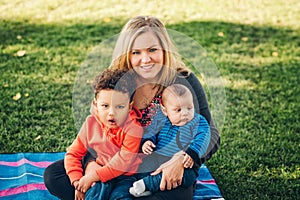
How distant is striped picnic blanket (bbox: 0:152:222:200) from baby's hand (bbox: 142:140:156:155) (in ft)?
2.18

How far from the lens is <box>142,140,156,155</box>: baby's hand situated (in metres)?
2.39

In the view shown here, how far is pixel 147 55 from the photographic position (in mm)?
2555

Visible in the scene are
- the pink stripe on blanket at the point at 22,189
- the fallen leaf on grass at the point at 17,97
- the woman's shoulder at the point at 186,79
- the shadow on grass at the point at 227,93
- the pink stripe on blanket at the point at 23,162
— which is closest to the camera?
the woman's shoulder at the point at 186,79

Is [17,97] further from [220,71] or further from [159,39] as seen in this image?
[220,71]

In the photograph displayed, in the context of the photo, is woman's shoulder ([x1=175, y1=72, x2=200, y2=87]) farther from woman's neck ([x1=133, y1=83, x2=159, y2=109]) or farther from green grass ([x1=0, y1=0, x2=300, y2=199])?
green grass ([x1=0, y1=0, x2=300, y2=199])

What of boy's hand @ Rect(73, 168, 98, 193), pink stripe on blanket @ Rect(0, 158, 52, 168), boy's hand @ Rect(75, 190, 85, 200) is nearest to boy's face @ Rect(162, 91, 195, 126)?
boy's hand @ Rect(73, 168, 98, 193)

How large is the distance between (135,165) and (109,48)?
2762 millimetres

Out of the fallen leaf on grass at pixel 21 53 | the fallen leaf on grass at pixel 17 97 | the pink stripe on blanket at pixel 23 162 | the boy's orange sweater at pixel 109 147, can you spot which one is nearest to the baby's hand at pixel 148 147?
the boy's orange sweater at pixel 109 147

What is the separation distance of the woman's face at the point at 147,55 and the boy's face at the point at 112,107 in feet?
0.78

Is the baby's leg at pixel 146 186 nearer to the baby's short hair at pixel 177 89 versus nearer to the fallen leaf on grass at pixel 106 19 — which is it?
the baby's short hair at pixel 177 89

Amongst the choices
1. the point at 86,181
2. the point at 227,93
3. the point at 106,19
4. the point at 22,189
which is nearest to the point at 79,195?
the point at 86,181

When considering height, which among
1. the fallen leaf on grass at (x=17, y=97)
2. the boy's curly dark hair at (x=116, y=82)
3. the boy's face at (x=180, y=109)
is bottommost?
the fallen leaf on grass at (x=17, y=97)

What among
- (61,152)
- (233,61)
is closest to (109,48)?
(233,61)

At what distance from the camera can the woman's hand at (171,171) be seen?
94.4 inches
